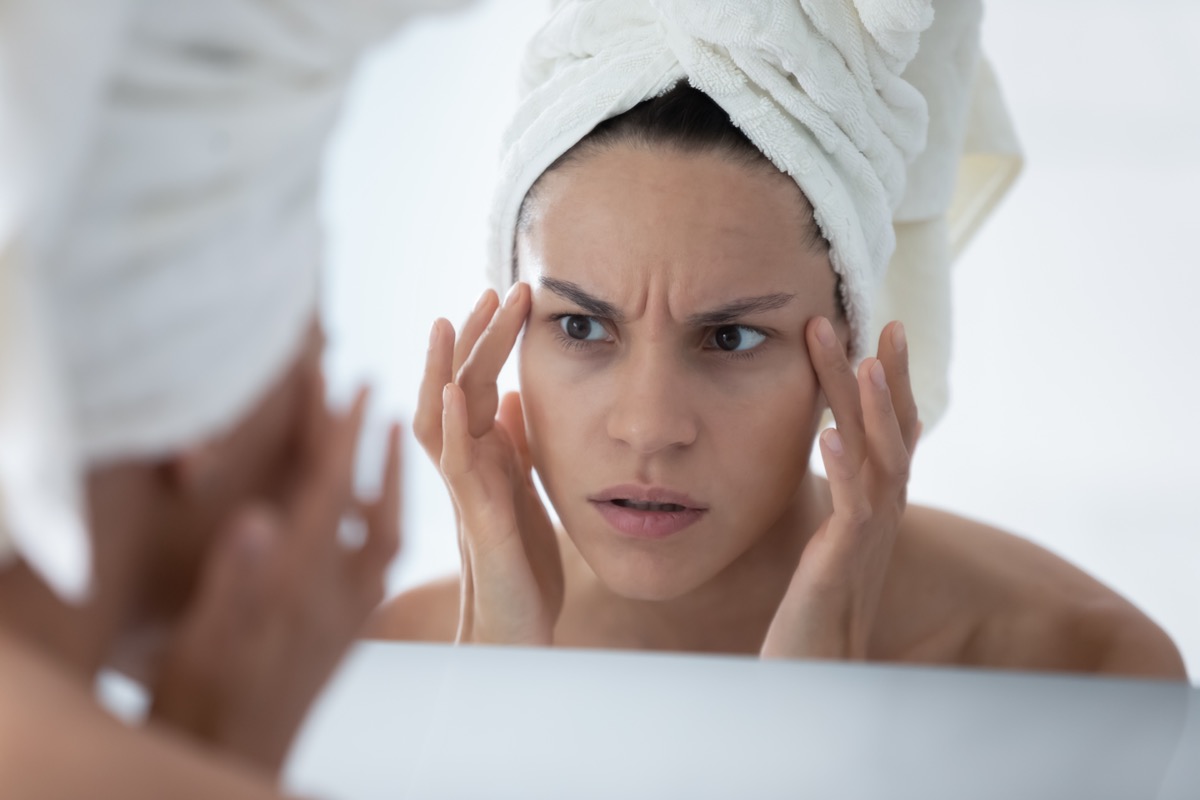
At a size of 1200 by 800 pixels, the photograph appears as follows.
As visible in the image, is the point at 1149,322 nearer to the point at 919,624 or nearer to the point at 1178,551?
the point at 1178,551

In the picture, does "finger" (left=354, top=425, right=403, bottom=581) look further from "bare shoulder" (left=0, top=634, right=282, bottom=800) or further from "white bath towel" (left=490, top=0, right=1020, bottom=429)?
"white bath towel" (left=490, top=0, right=1020, bottom=429)

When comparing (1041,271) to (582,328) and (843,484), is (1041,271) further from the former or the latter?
(582,328)

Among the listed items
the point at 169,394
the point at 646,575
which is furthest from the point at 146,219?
the point at 646,575

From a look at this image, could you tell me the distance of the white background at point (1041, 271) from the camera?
877 mm

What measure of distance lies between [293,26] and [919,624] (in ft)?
2.32

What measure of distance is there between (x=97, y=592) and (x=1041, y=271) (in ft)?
2.53

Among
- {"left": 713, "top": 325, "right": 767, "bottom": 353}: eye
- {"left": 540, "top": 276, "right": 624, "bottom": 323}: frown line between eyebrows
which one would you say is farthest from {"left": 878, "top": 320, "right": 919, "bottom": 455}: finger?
{"left": 540, "top": 276, "right": 624, "bottom": 323}: frown line between eyebrows

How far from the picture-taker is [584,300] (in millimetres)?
819

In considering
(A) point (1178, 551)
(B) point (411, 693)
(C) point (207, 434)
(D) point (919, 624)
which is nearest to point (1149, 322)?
(A) point (1178, 551)

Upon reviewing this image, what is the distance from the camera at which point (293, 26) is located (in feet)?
1.39

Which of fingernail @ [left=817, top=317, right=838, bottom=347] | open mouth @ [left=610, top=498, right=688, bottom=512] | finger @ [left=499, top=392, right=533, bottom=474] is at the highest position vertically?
fingernail @ [left=817, top=317, right=838, bottom=347]

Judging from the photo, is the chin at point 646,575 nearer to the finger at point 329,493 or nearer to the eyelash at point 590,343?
the eyelash at point 590,343

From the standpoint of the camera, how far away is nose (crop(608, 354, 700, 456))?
0.81 m

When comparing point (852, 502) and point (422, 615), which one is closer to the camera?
point (852, 502)
